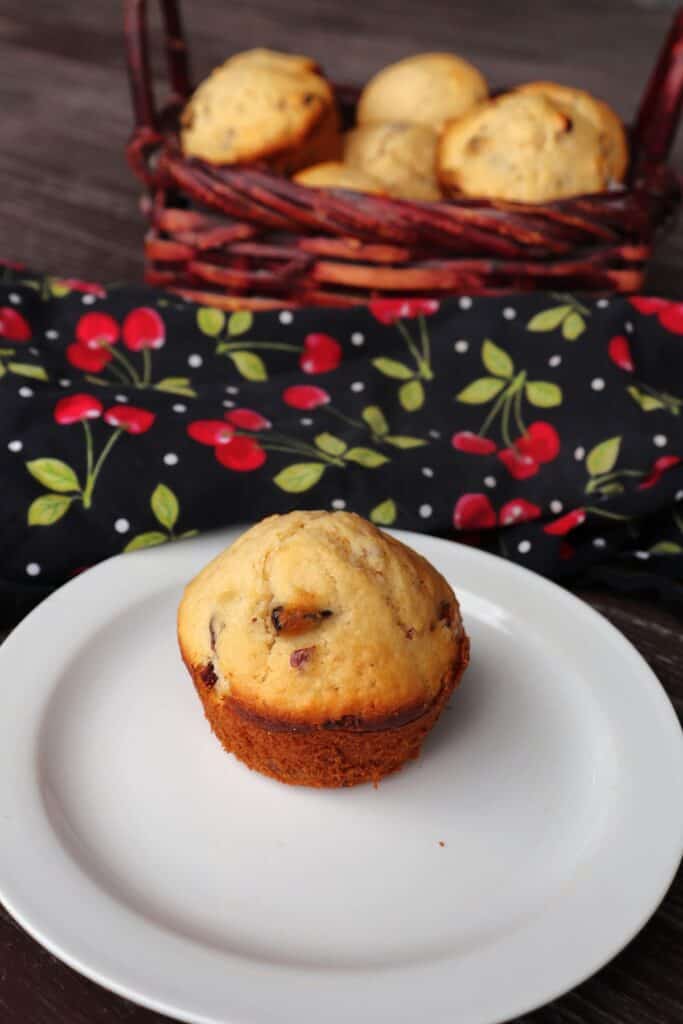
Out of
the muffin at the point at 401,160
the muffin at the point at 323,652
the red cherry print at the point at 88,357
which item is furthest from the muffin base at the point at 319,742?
the muffin at the point at 401,160

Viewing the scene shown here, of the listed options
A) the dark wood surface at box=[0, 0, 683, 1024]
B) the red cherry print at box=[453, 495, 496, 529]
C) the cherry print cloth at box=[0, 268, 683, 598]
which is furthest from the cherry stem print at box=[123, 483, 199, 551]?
the dark wood surface at box=[0, 0, 683, 1024]

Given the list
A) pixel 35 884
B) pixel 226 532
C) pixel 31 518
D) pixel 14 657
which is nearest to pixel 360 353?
pixel 226 532

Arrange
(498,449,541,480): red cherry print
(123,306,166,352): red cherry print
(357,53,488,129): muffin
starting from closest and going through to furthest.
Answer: (498,449,541,480): red cherry print → (123,306,166,352): red cherry print → (357,53,488,129): muffin

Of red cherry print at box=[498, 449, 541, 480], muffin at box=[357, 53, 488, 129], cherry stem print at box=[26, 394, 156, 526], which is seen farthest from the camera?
muffin at box=[357, 53, 488, 129]

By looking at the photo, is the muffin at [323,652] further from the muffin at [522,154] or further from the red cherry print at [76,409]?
the muffin at [522,154]

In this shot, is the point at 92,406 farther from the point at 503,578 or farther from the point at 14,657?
the point at 503,578

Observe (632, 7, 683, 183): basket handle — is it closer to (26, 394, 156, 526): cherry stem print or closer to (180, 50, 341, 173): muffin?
(180, 50, 341, 173): muffin

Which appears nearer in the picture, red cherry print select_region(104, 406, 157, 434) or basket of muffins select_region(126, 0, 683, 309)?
red cherry print select_region(104, 406, 157, 434)

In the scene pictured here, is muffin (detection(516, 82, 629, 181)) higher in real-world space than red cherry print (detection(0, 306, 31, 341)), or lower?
higher
